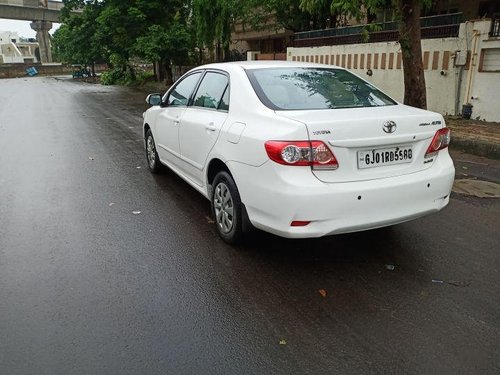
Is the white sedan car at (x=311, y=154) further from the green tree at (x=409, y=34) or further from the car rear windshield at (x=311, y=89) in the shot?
the green tree at (x=409, y=34)

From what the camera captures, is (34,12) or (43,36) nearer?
(34,12)

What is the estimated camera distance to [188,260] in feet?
13.0

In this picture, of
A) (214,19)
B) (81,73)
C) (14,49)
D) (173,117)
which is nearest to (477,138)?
(173,117)

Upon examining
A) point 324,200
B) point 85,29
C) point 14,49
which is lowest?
point 324,200

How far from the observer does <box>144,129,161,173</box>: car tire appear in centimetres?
662

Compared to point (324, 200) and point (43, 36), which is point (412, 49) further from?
point (43, 36)

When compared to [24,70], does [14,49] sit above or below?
above

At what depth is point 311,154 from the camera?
3359 millimetres

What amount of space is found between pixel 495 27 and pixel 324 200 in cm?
857

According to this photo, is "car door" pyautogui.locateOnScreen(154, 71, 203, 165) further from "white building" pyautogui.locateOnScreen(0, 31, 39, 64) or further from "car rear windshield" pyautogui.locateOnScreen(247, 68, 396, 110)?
"white building" pyautogui.locateOnScreen(0, 31, 39, 64)

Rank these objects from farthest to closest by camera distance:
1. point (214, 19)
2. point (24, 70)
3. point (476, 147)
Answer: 1. point (24, 70)
2. point (214, 19)
3. point (476, 147)

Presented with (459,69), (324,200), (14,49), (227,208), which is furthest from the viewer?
(14,49)

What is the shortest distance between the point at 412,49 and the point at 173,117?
5761 mm

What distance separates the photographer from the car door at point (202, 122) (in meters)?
4.38
